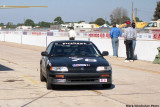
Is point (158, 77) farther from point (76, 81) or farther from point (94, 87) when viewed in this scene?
point (76, 81)

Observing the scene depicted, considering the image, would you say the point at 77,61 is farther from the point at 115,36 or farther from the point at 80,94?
the point at 115,36

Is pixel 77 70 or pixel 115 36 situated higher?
pixel 115 36

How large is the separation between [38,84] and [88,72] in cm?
206

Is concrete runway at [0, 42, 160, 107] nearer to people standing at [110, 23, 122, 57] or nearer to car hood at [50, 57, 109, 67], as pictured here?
car hood at [50, 57, 109, 67]

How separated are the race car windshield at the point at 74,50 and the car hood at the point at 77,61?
41 centimetres

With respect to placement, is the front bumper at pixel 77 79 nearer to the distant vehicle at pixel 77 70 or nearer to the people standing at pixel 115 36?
the distant vehicle at pixel 77 70

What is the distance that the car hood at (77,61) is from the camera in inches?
378

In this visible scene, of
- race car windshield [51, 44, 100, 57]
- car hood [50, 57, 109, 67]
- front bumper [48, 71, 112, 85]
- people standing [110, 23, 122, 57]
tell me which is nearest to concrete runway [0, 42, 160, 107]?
front bumper [48, 71, 112, 85]


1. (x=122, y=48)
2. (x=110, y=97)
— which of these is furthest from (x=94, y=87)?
(x=122, y=48)

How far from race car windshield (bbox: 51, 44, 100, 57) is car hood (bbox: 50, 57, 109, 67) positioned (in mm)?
414

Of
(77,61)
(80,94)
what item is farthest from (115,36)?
(80,94)

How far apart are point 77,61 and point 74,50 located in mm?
1023

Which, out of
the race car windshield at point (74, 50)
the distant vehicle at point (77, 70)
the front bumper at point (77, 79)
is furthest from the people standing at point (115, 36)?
the front bumper at point (77, 79)

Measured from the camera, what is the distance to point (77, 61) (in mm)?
9797
